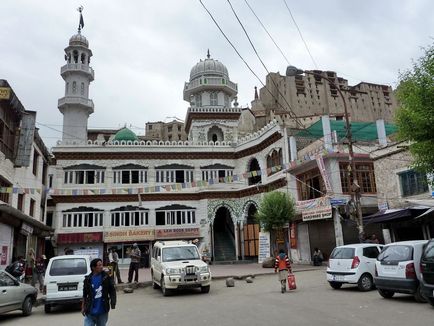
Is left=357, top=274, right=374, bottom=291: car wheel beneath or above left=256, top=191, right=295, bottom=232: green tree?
beneath

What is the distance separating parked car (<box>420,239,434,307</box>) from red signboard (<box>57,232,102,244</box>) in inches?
1041

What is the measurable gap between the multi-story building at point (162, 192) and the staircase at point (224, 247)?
0.08 meters

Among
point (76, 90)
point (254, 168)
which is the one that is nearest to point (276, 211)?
point (254, 168)

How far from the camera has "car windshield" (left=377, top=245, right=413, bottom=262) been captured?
1025 centimetres

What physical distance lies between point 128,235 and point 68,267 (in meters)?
19.9

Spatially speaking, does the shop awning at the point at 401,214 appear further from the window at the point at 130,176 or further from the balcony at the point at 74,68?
the balcony at the point at 74,68

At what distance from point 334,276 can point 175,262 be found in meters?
5.48

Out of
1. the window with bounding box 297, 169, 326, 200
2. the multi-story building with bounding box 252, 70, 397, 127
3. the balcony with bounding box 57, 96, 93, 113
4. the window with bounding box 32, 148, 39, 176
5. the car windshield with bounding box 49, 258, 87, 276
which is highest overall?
the multi-story building with bounding box 252, 70, 397, 127

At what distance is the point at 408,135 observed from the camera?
13102 mm

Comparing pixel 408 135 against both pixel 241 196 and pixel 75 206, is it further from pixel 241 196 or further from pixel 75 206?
pixel 75 206

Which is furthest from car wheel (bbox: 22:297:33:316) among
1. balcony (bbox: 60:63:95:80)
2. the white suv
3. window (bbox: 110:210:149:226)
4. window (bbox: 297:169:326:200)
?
balcony (bbox: 60:63:95:80)

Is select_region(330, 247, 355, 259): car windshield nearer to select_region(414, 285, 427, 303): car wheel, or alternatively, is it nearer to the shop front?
select_region(414, 285, 427, 303): car wheel

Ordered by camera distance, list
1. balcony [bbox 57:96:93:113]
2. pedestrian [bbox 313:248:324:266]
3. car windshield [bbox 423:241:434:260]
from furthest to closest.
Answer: balcony [bbox 57:96:93:113]
pedestrian [bbox 313:248:324:266]
car windshield [bbox 423:241:434:260]

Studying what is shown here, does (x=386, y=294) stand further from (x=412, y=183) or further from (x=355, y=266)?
(x=412, y=183)
